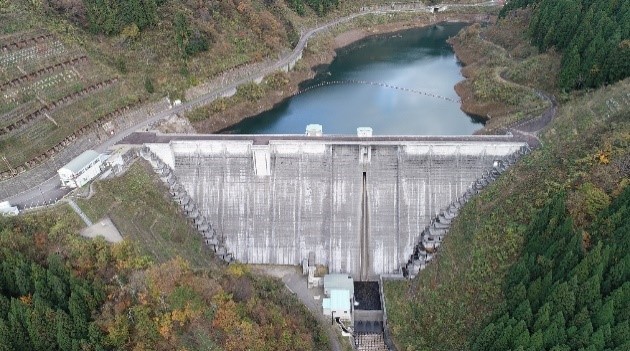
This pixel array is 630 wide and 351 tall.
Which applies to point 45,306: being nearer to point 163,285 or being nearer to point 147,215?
point 163,285

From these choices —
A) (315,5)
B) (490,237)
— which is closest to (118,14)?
(315,5)

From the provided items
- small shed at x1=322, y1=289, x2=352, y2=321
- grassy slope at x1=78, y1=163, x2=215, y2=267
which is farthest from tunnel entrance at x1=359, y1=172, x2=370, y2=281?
grassy slope at x1=78, y1=163, x2=215, y2=267

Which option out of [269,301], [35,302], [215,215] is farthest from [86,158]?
[269,301]

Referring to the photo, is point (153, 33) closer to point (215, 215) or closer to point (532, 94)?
point (215, 215)

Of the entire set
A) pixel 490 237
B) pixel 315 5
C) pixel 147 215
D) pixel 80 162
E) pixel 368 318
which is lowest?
pixel 368 318

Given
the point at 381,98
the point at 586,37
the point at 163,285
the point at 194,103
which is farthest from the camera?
the point at 381,98

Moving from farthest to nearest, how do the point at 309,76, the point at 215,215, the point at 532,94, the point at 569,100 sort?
the point at 309,76, the point at 532,94, the point at 569,100, the point at 215,215
